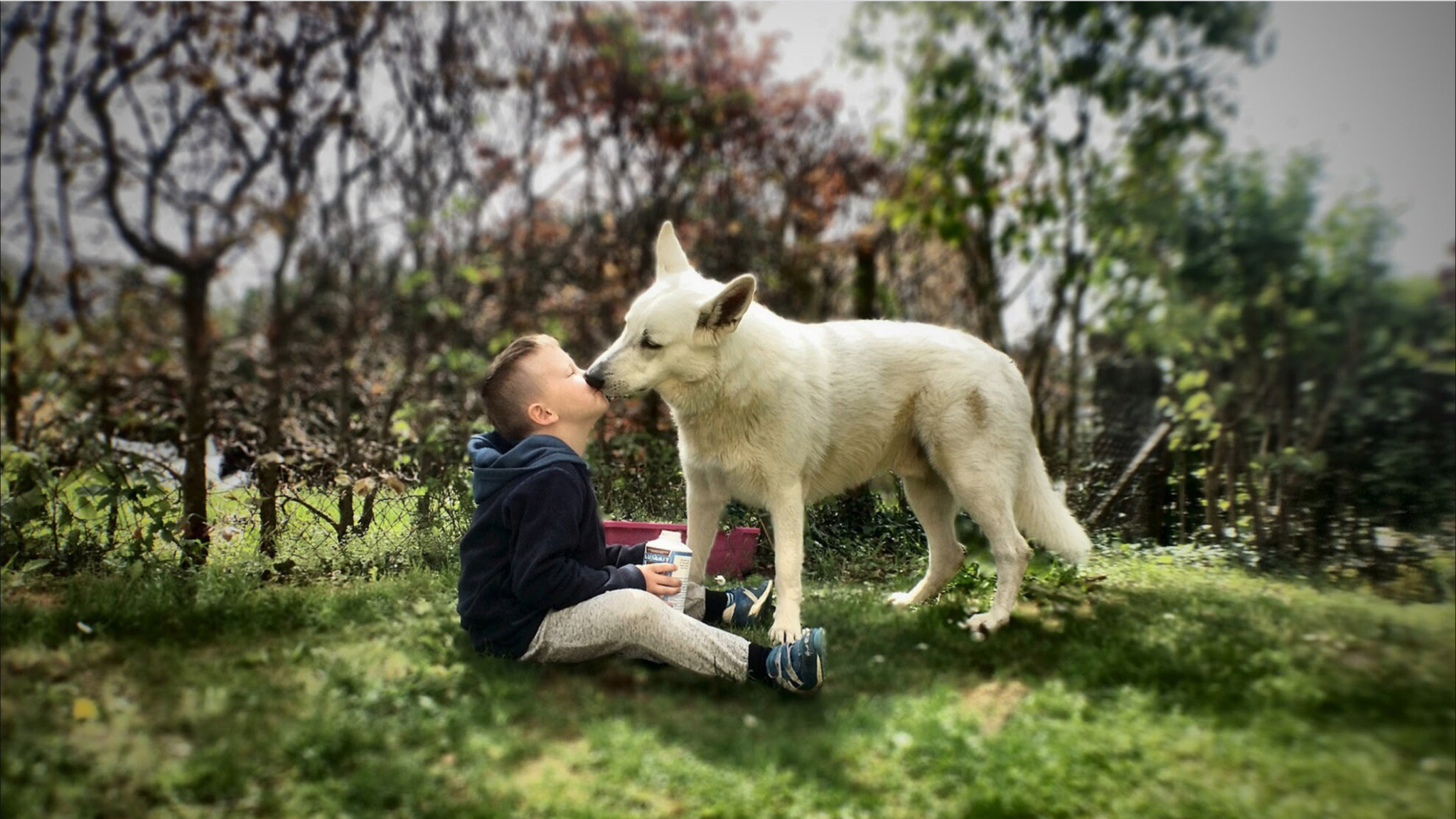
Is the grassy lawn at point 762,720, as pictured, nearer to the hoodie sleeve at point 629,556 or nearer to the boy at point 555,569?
the boy at point 555,569

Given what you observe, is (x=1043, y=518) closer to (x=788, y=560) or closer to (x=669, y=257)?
(x=788, y=560)

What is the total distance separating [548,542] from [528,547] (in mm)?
74

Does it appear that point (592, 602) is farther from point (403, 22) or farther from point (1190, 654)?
point (403, 22)

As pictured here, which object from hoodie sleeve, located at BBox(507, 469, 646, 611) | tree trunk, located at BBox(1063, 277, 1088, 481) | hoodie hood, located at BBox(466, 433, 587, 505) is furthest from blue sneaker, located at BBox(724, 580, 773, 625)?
tree trunk, located at BBox(1063, 277, 1088, 481)

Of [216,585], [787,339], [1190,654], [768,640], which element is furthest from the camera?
[216,585]

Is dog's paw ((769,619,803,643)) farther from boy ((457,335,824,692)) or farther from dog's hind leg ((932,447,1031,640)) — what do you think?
dog's hind leg ((932,447,1031,640))

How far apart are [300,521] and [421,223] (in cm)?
205

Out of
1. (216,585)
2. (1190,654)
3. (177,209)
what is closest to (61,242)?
(177,209)

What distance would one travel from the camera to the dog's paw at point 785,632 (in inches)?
126

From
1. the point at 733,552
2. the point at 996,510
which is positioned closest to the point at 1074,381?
the point at 996,510

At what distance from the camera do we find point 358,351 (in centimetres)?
568

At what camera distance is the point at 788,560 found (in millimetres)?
3332

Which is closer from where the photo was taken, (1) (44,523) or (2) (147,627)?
(2) (147,627)

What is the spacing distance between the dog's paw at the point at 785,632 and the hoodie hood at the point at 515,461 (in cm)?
88
